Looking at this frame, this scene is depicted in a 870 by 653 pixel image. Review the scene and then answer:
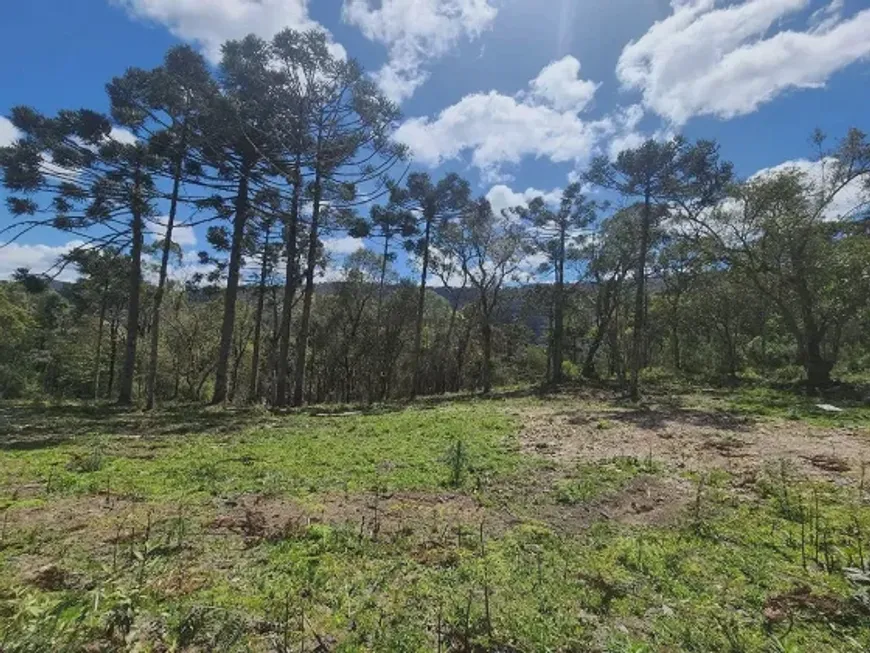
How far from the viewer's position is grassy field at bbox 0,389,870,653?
8.86 feet

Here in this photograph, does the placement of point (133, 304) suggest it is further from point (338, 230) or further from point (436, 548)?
point (436, 548)

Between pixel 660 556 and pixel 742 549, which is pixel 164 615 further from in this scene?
pixel 742 549

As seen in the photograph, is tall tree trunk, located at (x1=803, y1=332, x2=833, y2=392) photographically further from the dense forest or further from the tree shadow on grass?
the tree shadow on grass

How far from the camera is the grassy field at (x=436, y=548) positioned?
8.86 feet

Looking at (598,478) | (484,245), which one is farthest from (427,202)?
(598,478)

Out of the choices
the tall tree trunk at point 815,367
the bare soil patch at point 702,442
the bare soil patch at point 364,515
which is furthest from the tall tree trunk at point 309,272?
the tall tree trunk at point 815,367

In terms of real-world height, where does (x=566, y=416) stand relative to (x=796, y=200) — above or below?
below

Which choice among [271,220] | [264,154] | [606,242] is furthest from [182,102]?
[606,242]

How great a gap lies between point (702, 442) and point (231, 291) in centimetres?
1351

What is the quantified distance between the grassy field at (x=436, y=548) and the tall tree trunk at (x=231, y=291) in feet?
24.6

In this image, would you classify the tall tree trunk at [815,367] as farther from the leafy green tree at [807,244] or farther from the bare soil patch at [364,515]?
the bare soil patch at [364,515]

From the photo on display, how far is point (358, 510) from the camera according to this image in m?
4.70

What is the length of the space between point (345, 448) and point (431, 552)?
431 centimetres

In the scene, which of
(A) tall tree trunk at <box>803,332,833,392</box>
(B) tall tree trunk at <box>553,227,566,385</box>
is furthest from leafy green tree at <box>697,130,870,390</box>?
(B) tall tree trunk at <box>553,227,566,385</box>
